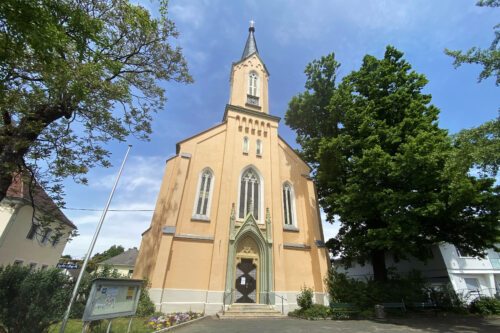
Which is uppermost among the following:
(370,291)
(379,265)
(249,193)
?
(249,193)

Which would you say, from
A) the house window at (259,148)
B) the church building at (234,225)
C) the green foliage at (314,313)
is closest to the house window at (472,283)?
the church building at (234,225)

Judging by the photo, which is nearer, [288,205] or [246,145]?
[288,205]

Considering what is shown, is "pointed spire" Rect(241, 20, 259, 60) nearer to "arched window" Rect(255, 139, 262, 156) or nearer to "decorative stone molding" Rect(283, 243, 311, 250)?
"arched window" Rect(255, 139, 262, 156)

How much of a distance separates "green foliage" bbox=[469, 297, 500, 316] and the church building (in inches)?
384

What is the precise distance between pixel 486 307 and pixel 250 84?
923 inches

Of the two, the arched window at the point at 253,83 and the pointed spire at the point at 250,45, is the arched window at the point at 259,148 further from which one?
the pointed spire at the point at 250,45

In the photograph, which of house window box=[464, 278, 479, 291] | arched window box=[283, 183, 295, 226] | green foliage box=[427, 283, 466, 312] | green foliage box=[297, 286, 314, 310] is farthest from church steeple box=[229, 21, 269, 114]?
house window box=[464, 278, 479, 291]

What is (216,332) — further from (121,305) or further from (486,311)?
(486,311)

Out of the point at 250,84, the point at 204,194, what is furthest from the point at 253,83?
the point at 204,194

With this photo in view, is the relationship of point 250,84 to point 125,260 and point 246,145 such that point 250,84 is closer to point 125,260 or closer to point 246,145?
point 246,145

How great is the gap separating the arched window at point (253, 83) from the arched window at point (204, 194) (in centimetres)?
952

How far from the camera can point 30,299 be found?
26.1 feet

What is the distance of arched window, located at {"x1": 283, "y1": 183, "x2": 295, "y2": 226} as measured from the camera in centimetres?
1750

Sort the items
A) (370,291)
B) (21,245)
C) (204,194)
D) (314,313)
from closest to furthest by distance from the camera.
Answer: (314,313) < (370,291) < (204,194) < (21,245)
